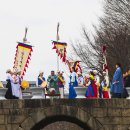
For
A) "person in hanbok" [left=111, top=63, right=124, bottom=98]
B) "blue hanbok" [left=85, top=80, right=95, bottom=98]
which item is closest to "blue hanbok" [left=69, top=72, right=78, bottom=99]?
"blue hanbok" [left=85, top=80, right=95, bottom=98]

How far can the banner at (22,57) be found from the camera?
40.8m

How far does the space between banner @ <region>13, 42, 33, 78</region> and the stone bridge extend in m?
4.48

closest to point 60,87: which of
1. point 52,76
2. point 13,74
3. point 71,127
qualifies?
point 52,76

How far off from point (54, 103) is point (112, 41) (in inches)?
939

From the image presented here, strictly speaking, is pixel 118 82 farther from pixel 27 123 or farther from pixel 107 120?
pixel 27 123

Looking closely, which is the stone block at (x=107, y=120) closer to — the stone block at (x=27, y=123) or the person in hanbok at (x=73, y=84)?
the person in hanbok at (x=73, y=84)

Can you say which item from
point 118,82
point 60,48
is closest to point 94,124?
point 118,82

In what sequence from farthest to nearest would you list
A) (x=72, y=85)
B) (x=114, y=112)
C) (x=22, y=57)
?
(x=22, y=57)
(x=72, y=85)
(x=114, y=112)

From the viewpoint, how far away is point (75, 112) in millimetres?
36438

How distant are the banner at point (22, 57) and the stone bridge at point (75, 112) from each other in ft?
14.7

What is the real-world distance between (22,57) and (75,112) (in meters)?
5.62

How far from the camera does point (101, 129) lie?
36312mm

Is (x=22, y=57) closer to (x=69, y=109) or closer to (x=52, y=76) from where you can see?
(x=52, y=76)

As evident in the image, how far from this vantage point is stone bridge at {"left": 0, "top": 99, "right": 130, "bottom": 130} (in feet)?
118
